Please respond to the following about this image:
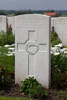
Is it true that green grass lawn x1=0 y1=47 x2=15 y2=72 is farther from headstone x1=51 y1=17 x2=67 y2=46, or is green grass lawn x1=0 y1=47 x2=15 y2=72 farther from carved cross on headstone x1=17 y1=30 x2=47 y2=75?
headstone x1=51 y1=17 x2=67 y2=46

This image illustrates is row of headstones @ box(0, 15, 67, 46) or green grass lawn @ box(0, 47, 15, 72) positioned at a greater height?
row of headstones @ box(0, 15, 67, 46)

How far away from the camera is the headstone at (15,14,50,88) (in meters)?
6.27

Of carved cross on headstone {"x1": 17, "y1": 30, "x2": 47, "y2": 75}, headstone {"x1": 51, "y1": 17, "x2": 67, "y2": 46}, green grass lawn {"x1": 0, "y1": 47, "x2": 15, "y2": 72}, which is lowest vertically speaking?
green grass lawn {"x1": 0, "y1": 47, "x2": 15, "y2": 72}

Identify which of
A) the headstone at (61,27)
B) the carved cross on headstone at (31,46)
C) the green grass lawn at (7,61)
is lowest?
the green grass lawn at (7,61)

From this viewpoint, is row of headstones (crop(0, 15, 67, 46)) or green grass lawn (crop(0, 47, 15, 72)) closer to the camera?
green grass lawn (crop(0, 47, 15, 72))

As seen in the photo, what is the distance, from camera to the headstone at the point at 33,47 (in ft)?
20.6

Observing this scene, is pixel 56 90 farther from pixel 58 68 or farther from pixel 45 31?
pixel 45 31

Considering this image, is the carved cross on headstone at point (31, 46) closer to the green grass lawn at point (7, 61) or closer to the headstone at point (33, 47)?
the headstone at point (33, 47)

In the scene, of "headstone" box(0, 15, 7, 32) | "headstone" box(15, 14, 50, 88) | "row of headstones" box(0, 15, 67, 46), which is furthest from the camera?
"headstone" box(0, 15, 7, 32)

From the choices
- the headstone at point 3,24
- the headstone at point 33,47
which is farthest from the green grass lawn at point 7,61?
the headstone at point 3,24

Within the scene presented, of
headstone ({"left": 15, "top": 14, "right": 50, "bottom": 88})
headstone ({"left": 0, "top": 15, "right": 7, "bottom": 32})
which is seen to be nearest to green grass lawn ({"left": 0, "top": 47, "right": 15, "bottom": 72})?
headstone ({"left": 15, "top": 14, "right": 50, "bottom": 88})

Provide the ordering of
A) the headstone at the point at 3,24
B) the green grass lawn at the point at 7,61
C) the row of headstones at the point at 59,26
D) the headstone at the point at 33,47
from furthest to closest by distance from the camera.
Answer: the headstone at the point at 3,24 < the row of headstones at the point at 59,26 < the green grass lawn at the point at 7,61 < the headstone at the point at 33,47

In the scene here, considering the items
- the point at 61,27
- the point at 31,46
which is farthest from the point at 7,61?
the point at 61,27

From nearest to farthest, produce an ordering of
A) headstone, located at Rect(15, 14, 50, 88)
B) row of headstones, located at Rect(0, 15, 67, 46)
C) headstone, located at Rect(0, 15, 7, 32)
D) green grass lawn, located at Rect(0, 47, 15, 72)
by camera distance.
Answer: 1. headstone, located at Rect(15, 14, 50, 88)
2. green grass lawn, located at Rect(0, 47, 15, 72)
3. row of headstones, located at Rect(0, 15, 67, 46)
4. headstone, located at Rect(0, 15, 7, 32)
